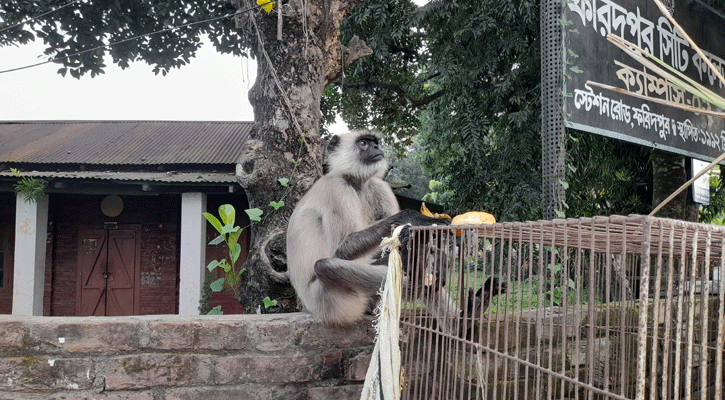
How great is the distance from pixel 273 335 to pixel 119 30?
7.96 metres

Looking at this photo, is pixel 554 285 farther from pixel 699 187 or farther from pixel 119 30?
pixel 119 30

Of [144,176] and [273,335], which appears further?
[144,176]

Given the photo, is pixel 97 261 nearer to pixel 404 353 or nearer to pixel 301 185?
pixel 301 185

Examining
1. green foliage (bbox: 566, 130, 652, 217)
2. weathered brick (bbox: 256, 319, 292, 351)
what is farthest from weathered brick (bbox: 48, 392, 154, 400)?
green foliage (bbox: 566, 130, 652, 217)

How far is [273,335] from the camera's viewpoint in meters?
2.69

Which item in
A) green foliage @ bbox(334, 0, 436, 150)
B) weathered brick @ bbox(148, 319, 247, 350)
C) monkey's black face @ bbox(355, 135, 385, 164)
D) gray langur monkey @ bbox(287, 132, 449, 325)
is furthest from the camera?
green foliage @ bbox(334, 0, 436, 150)

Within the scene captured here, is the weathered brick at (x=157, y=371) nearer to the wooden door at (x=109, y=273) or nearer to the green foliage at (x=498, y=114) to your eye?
the green foliage at (x=498, y=114)

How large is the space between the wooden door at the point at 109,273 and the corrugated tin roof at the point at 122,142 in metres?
1.85

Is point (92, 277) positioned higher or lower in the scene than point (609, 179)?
lower

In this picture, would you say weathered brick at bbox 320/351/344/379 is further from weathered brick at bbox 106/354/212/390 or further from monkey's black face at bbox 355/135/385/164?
monkey's black face at bbox 355/135/385/164

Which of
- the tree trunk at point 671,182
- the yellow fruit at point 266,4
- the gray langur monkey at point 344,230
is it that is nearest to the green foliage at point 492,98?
the tree trunk at point 671,182

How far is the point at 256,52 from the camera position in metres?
4.64

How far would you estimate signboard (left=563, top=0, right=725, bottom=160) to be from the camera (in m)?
3.44

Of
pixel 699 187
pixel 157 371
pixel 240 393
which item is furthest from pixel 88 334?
pixel 699 187
